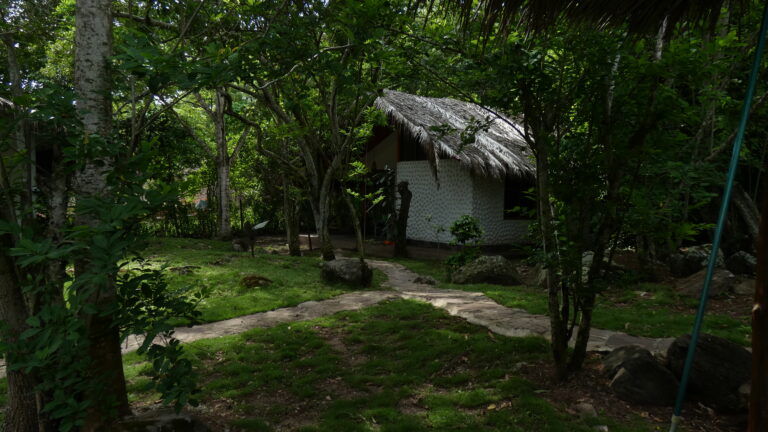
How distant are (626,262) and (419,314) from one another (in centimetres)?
585

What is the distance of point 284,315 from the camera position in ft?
21.5

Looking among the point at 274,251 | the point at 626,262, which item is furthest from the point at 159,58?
the point at 274,251

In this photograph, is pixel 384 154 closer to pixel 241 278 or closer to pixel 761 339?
pixel 241 278

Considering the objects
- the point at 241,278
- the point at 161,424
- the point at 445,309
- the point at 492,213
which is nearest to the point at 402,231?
the point at 492,213

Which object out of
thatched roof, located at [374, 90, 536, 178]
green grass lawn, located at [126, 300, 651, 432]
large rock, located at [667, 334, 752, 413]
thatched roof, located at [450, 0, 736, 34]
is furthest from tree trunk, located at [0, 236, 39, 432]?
thatched roof, located at [374, 90, 536, 178]

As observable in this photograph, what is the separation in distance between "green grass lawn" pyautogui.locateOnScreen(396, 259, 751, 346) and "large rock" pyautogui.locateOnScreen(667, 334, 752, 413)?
0.88 m

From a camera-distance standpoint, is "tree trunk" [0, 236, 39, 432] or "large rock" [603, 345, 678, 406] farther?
"large rock" [603, 345, 678, 406]

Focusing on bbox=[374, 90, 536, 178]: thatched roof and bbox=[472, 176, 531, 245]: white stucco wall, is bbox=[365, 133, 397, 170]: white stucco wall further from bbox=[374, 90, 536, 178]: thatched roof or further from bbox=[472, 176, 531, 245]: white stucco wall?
bbox=[472, 176, 531, 245]: white stucco wall

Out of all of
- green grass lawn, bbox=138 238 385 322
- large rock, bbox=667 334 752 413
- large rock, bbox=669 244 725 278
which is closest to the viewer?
large rock, bbox=667 334 752 413

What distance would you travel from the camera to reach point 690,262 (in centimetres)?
852

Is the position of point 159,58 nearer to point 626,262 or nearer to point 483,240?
point 626,262

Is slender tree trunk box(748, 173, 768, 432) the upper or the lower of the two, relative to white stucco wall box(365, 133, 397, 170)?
lower

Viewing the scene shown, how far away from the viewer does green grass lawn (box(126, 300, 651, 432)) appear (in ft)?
11.5

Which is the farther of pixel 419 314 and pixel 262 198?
pixel 262 198
